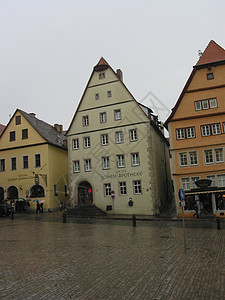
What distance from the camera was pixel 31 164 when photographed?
39.4 meters

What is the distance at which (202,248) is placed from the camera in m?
13.3

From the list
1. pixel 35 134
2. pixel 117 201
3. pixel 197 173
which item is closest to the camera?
pixel 197 173

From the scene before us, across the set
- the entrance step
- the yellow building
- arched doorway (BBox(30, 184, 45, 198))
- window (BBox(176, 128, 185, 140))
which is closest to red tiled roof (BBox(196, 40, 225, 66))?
window (BBox(176, 128, 185, 140))

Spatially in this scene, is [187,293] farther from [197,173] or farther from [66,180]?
[66,180]

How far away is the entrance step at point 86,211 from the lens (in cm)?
3231

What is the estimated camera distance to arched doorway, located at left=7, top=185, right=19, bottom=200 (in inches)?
1574

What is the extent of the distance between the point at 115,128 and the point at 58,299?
28457 mm

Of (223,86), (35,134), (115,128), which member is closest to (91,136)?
(115,128)

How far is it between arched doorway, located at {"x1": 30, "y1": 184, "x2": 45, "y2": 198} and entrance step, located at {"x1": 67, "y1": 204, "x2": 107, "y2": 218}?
21.7 ft

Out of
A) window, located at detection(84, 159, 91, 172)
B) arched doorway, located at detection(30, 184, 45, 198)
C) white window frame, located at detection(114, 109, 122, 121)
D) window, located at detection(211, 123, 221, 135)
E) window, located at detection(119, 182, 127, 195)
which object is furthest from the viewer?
arched doorway, located at detection(30, 184, 45, 198)

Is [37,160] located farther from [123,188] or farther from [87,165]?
[123,188]

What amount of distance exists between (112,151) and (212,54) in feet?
49.6

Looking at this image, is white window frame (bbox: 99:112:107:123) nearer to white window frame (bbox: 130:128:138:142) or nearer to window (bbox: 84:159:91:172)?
white window frame (bbox: 130:128:138:142)

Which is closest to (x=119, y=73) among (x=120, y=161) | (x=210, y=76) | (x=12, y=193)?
(x=120, y=161)
